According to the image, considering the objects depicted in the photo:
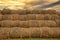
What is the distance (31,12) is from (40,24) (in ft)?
1.48

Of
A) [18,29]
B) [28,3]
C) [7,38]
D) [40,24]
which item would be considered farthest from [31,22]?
[28,3]

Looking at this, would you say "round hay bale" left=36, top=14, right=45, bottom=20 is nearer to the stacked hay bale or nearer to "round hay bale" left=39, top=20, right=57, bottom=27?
the stacked hay bale

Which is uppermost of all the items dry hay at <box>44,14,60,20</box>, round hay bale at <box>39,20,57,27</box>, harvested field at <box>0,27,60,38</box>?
dry hay at <box>44,14,60,20</box>

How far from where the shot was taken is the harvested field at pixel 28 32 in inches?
82.7

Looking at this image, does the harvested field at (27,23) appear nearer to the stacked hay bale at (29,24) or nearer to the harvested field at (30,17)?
the stacked hay bale at (29,24)

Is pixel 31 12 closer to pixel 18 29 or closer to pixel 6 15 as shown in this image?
pixel 6 15

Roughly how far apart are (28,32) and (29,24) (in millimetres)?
240

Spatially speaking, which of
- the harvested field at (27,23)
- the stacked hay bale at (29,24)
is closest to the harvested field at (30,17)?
the stacked hay bale at (29,24)

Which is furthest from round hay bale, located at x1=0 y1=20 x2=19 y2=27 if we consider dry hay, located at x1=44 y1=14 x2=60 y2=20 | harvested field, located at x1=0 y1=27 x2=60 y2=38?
dry hay, located at x1=44 y1=14 x2=60 y2=20

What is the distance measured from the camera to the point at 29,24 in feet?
7.64

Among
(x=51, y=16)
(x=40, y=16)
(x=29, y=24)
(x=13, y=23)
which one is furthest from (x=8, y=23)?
(x=51, y=16)

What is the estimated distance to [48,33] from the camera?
2131 millimetres

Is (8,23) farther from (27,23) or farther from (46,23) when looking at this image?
(46,23)

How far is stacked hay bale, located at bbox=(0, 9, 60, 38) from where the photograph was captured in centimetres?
211
